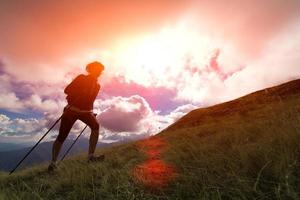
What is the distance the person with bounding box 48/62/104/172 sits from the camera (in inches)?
393

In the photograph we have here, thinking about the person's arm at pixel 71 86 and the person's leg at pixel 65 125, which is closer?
the person's leg at pixel 65 125

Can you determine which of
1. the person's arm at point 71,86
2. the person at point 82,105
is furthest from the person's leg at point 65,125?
the person's arm at point 71,86

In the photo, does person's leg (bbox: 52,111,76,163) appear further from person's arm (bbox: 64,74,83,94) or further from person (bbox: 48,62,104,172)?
person's arm (bbox: 64,74,83,94)

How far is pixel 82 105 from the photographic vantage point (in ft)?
33.2

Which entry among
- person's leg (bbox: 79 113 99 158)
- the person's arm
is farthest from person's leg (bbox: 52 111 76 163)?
the person's arm

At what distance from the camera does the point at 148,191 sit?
4.89 m

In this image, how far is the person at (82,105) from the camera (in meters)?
9.99

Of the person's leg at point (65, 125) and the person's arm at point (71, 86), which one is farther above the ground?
the person's arm at point (71, 86)

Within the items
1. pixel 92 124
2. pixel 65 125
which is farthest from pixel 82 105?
pixel 65 125

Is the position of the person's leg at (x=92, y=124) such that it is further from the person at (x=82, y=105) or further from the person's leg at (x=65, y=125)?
the person's leg at (x=65, y=125)

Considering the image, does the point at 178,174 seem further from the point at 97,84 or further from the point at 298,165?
the point at 97,84

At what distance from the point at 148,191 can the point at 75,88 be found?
230 inches

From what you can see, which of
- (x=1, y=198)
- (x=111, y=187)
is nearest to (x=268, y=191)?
(x=111, y=187)

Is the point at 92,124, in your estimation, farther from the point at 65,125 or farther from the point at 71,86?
the point at 71,86
